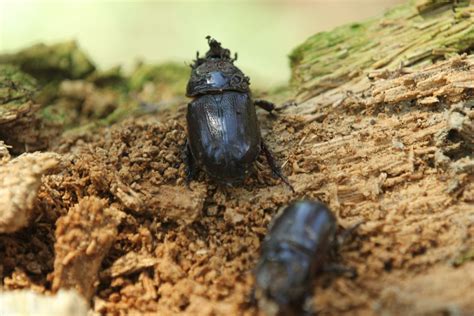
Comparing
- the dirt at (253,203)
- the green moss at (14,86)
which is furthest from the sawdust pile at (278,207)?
the green moss at (14,86)

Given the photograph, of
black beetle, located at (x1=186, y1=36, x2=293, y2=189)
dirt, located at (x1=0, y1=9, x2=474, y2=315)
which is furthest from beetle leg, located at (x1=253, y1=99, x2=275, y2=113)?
dirt, located at (x1=0, y1=9, x2=474, y2=315)

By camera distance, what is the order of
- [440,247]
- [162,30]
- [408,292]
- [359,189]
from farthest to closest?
1. [162,30]
2. [359,189]
3. [440,247]
4. [408,292]

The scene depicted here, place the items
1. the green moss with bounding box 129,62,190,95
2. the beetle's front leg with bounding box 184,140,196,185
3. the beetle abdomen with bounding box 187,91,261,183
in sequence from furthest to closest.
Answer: the green moss with bounding box 129,62,190,95
the beetle's front leg with bounding box 184,140,196,185
the beetle abdomen with bounding box 187,91,261,183

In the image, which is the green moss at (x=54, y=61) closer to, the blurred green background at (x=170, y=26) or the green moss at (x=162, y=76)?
the green moss at (x=162, y=76)

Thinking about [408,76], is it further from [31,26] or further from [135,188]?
[31,26]

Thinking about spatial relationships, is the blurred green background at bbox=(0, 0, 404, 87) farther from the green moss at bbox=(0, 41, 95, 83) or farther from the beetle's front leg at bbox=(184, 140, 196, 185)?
the beetle's front leg at bbox=(184, 140, 196, 185)

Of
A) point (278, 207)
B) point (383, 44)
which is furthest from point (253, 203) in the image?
point (383, 44)

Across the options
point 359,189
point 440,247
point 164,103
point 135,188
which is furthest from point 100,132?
point 440,247

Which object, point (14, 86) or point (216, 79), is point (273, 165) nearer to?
point (216, 79)
